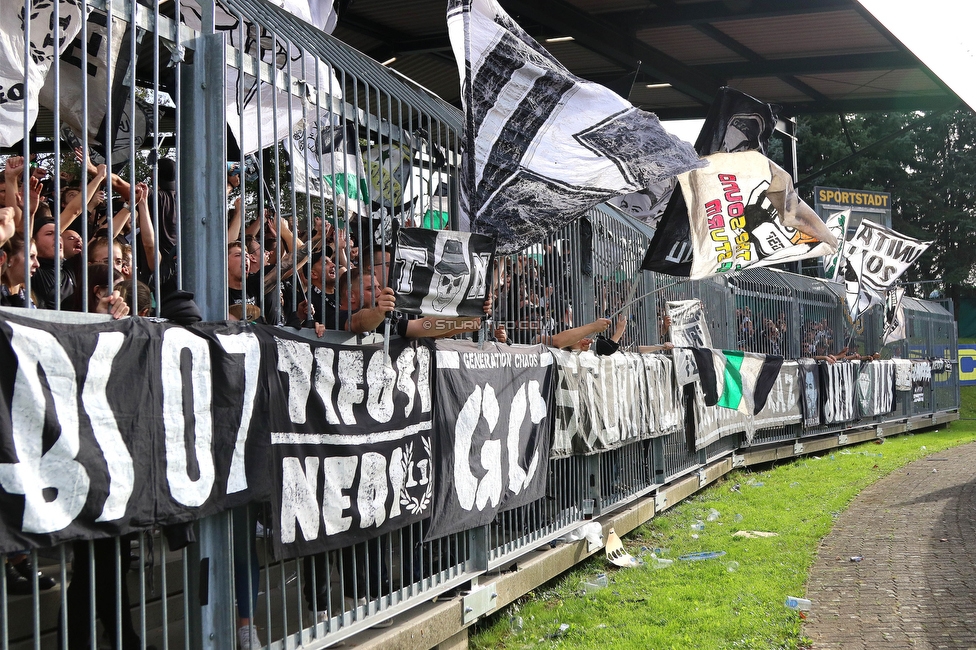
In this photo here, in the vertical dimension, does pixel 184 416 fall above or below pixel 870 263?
below

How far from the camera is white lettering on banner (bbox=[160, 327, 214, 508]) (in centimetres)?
364

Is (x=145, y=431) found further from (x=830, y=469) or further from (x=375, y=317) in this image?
(x=830, y=469)

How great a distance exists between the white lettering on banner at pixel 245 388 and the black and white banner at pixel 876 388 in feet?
58.2

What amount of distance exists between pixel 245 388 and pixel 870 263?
56.4 feet

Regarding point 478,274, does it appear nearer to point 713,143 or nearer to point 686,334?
point 713,143

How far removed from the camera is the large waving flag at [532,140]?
19.2 feet

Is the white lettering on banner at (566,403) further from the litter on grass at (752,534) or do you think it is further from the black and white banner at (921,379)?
the black and white banner at (921,379)

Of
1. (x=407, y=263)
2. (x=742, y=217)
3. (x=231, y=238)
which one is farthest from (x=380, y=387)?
(x=742, y=217)

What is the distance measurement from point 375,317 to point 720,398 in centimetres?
885

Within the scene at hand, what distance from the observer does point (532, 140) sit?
240 inches

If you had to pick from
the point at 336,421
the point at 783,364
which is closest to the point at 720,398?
the point at 783,364

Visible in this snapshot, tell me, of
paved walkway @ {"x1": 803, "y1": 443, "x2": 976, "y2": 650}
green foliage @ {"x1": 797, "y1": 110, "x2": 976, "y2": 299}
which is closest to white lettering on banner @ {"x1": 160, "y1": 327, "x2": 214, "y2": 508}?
paved walkway @ {"x1": 803, "y1": 443, "x2": 976, "y2": 650}

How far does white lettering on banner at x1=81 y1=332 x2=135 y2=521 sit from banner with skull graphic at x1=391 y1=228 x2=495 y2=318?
2.11 m

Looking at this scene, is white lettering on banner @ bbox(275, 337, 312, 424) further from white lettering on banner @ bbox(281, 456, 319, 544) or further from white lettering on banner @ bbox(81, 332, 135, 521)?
white lettering on banner @ bbox(81, 332, 135, 521)
